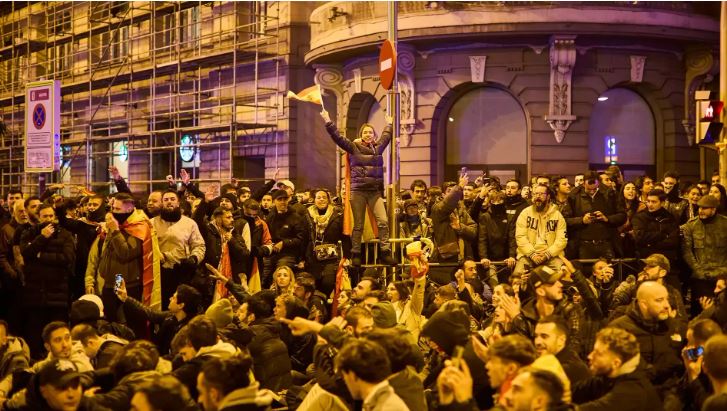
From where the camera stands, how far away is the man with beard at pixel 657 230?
11.6 meters

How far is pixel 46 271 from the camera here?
10.9 metres

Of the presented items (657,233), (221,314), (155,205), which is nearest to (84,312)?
(221,314)

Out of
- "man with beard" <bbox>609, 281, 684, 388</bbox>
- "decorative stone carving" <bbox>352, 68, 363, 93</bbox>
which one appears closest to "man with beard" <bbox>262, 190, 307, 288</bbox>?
"man with beard" <bbox>609, 281, 684, 388</bbox>

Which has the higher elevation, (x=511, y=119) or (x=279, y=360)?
(x=511, y=119)

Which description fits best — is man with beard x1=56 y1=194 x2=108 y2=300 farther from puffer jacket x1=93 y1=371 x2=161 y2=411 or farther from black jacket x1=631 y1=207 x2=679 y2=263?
black jacket x1=631 y1=207 x2=679 y2=263

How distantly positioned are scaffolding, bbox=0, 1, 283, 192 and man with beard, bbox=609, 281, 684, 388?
18864 millimetres

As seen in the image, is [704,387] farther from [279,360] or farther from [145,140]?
[145,140]

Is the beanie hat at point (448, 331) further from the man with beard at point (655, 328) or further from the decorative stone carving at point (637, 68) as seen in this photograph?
the decorative stone carving at point (637, 68)

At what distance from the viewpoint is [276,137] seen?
85.5 ft

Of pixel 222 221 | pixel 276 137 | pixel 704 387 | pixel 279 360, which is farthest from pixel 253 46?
pixel 704 387

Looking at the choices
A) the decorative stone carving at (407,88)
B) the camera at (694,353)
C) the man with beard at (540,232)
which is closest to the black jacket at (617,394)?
the camera at (694,353)

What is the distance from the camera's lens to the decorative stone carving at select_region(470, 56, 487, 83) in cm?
2138

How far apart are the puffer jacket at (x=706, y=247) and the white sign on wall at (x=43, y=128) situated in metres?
8.45

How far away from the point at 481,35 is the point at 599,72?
9.13 ft
